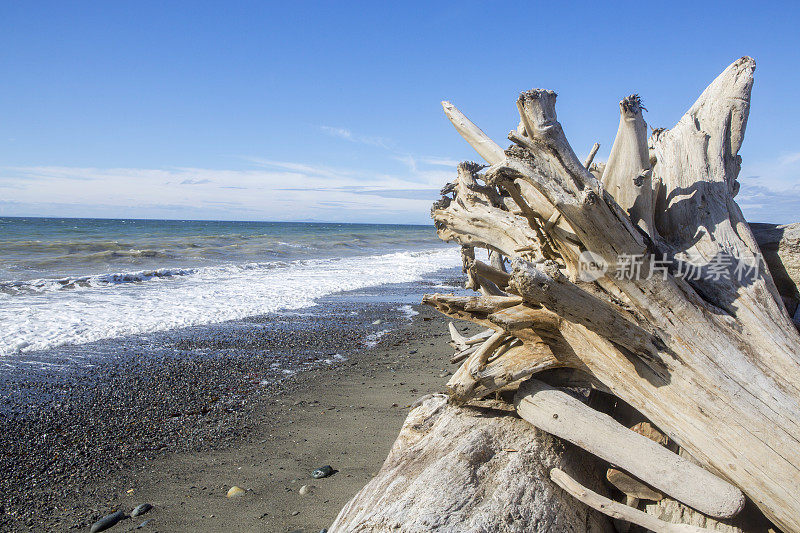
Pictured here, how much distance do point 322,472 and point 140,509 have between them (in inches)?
51.0

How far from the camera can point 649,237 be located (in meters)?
3.20

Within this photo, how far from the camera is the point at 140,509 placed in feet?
12.1

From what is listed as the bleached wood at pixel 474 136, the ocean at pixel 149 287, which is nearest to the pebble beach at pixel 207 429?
the ocean at pixel 149 287

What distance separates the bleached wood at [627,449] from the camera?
255cm

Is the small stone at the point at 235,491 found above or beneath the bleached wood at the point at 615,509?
beneath

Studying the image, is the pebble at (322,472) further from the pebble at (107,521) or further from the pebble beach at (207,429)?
the pebble at (107,521)

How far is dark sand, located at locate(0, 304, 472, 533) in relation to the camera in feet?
12.3

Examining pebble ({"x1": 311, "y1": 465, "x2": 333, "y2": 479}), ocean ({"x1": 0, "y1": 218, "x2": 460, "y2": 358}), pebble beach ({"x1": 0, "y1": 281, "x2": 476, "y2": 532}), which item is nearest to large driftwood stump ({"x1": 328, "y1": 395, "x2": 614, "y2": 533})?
pebble beach ({"x1": 0, "y1": 281, "x2": 476, "y2": 532})

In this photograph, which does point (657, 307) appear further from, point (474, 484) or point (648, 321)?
point (474, 484)

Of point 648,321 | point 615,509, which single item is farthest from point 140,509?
point 648,321

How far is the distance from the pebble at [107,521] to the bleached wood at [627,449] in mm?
2788

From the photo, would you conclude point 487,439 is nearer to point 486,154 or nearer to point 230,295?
point 486,154

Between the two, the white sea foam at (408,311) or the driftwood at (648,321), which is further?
the white sea foam at (408,311)

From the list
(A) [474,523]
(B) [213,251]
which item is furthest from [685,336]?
Answer: (B) [213,251]
